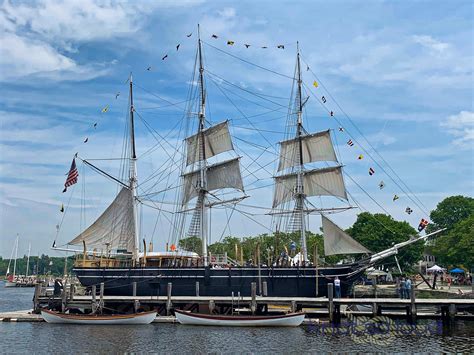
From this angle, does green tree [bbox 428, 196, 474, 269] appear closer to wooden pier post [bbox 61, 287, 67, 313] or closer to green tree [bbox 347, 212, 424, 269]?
green tree [bbox 347, 212, 424, 269]

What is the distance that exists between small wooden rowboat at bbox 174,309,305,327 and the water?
1.89ft

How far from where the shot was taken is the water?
81.2 feet

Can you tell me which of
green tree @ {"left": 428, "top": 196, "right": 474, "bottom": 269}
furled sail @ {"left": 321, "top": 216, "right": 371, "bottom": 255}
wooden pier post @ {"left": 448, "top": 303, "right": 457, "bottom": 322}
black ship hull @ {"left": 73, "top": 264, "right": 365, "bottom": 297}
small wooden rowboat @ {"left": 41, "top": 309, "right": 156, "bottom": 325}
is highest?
green tree @ {"left": 428, "top": 196, "right": 474, "bottom": 269}

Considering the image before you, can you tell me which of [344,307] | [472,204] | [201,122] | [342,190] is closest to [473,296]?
[344,307]

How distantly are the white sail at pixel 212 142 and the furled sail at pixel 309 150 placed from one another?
5885mm

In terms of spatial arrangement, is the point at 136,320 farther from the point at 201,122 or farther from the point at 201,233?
the point at 201,122

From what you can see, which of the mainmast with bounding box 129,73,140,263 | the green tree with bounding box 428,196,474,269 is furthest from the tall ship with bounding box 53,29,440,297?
the green tree with bounding box 428,196,474,269

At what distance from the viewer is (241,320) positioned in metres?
30.7

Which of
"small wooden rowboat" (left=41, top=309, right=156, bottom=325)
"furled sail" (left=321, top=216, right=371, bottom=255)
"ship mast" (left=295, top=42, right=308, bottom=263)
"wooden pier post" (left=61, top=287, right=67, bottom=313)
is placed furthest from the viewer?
"ship mast" (left=295, top=42, right=308, bottom=263)

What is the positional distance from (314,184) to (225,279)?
15.2 meters

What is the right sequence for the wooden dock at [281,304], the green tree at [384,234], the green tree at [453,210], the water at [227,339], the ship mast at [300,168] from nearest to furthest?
the water at [227,339] < the wooden dock at [281,304] < the ship mast at [300,168] < the green tree at [384,234] < the green tree at [453,210]

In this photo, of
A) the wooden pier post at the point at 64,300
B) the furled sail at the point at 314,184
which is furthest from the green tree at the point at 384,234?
the wooden pier post at the point at 64,300

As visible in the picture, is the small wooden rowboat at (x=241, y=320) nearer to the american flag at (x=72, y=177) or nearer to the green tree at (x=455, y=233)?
the american flag at (x=72, y=177)

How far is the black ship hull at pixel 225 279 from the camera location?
39.2m
